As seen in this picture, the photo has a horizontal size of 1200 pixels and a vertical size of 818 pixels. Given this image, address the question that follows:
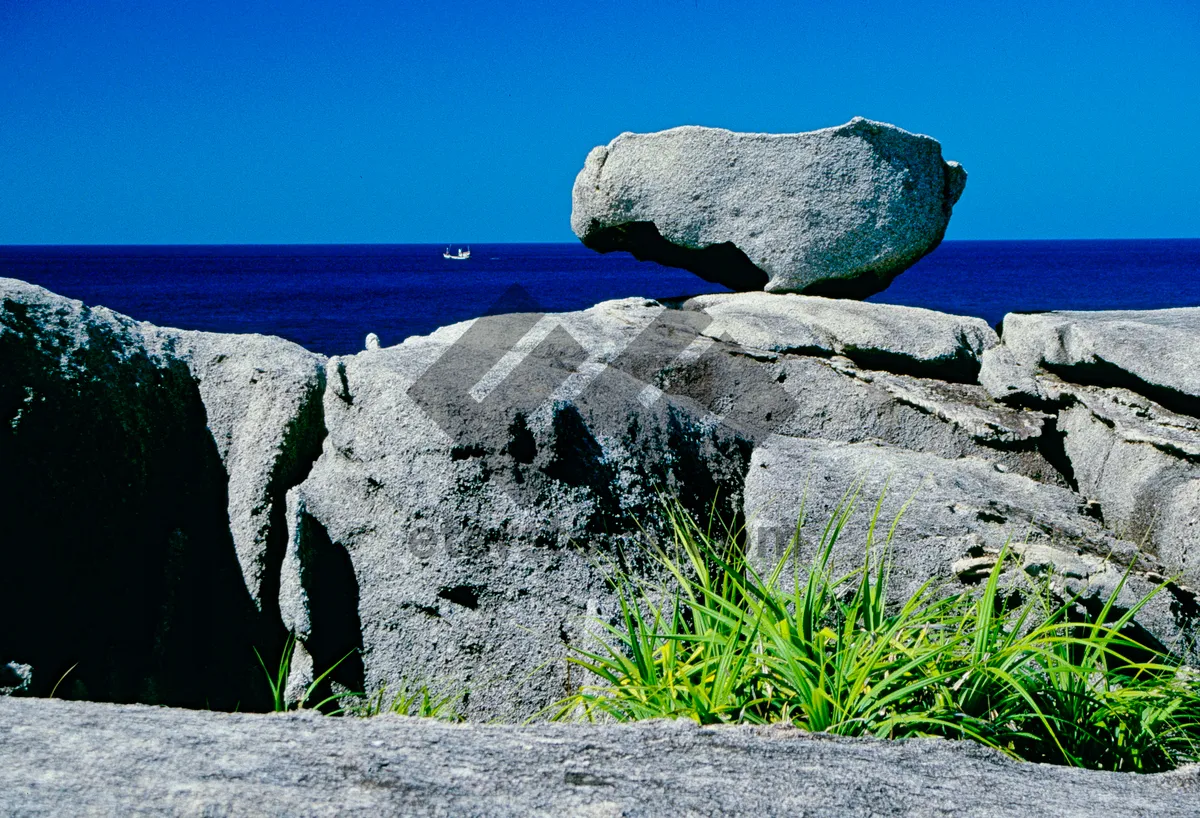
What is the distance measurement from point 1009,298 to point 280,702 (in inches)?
1823

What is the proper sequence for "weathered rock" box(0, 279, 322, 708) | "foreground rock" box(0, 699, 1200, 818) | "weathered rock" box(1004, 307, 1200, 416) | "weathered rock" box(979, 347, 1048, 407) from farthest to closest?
1. "weathered rock" box(979, 347, 1048, 407)
2. "weathered rock" box(1004, 307, 1200, 416)
3. "weathered rock" box(0, 279, 322, 708)
4. "foreground rock" box(0, 699, 1200, 818)

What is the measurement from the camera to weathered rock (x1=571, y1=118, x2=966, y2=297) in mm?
6824

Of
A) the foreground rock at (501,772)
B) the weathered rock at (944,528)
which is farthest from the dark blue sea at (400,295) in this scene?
the foreground rock at (501,772)

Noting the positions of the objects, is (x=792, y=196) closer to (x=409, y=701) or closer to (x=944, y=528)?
(x=944, y=528)

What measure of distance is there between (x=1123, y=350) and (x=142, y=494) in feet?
15.3

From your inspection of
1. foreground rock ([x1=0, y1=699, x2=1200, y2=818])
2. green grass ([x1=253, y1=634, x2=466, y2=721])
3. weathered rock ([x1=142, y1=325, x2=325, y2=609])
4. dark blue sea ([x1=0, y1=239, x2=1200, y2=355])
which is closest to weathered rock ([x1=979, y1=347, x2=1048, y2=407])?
foreground rock ([x1=0, y1=699, x2=1200, y2=818])

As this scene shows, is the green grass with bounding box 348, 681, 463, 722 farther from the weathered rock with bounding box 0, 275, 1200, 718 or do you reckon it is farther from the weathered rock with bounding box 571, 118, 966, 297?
the weathered rock with bounding box 571, 118, 966, 297

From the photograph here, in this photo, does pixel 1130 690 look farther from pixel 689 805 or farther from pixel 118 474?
pixel 118 474

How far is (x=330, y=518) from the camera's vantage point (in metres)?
4.19

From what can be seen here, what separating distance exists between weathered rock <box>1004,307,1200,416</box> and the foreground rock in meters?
2.75

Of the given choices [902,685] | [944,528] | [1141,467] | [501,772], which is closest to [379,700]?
[501,772]

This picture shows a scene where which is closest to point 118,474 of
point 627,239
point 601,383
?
point 601,383

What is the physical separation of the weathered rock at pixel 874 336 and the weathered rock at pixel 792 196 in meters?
1.25

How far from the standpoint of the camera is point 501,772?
2279 mm
